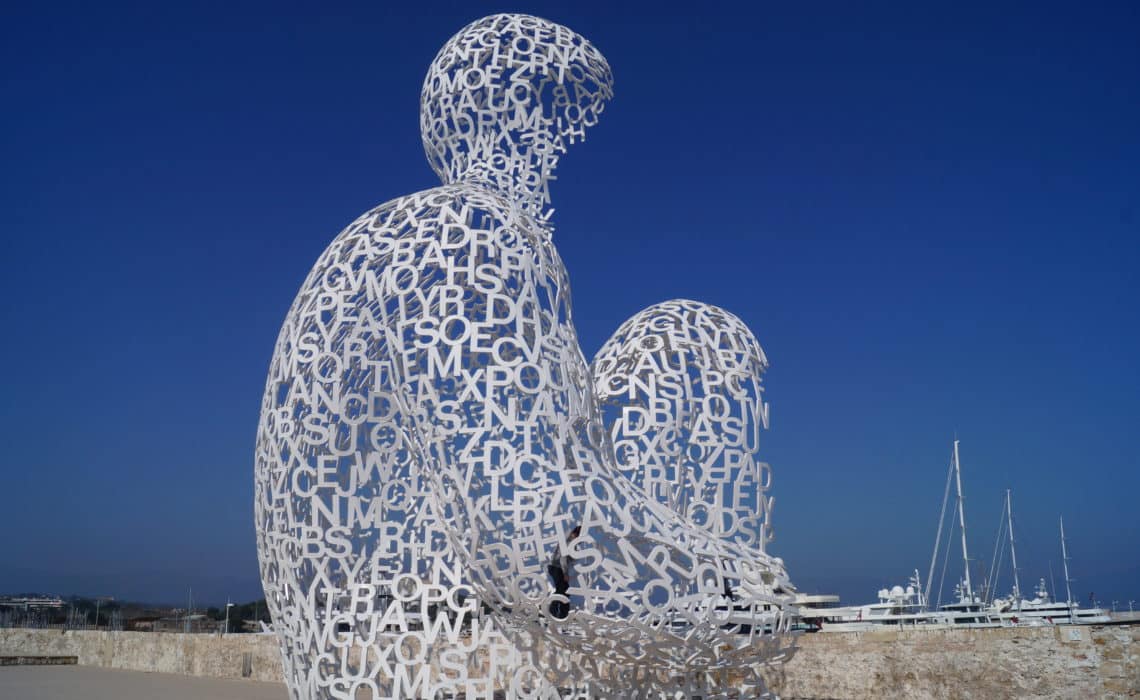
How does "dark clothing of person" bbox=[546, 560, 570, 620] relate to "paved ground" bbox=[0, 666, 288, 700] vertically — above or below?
above

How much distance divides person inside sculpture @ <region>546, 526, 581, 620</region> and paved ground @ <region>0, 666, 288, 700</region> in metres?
6.91

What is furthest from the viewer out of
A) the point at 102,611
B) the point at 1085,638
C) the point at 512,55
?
the point at 102,611

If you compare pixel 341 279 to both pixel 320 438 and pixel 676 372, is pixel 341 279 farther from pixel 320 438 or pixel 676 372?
pixel 676 372

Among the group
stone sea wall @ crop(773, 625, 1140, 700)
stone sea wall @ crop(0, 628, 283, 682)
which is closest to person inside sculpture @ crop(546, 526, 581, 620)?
stone sea wall @ crop(773, 625, 1140, 700)

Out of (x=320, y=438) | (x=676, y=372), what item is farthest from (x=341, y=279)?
(x=676, y=372)

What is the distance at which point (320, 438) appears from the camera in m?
5.09

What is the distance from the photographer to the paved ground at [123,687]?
1091 centimetres

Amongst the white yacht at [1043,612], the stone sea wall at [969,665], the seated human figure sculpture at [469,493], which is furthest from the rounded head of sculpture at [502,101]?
the white yacht at [1043,612]

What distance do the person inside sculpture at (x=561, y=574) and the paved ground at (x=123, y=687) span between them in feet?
22.7

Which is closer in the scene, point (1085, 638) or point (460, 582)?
point (460, 582)

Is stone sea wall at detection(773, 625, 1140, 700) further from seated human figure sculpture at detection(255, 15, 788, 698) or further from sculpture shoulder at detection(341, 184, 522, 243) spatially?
sculpture shoulder at detection(341, 184, 522, 243)

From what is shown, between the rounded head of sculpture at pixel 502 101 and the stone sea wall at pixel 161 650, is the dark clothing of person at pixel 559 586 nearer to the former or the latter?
the rounded head of sculpture at pixel 502 101

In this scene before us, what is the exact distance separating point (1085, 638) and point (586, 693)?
16.4ft

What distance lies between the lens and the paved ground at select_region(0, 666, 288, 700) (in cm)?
1091
